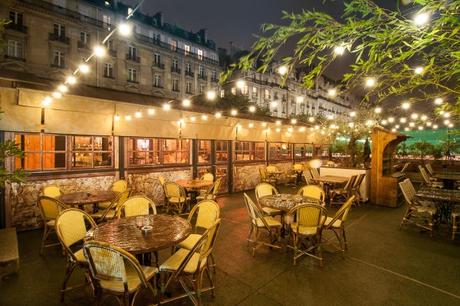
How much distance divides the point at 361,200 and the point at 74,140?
341 inches

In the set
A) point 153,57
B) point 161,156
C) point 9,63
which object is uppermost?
point 153,57

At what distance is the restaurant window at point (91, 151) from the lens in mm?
6020

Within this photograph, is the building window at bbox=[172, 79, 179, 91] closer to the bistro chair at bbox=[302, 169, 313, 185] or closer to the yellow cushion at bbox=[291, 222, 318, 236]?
the bistro chair at bbox=[302, 169, 313, 185]

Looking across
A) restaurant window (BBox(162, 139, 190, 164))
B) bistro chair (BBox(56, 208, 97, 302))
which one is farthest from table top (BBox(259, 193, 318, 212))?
restaurant window (BBox(162, 139, 190, 164))

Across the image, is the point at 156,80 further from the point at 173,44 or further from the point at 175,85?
the point at 173,44

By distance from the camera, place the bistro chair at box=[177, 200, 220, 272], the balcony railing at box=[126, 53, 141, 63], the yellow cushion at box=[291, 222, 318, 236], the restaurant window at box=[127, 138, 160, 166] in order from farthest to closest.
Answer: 1. the balcony railing at box=[126, 53, 141, 63]
2. the restaurant window at box=[127, 138, 160, 166]
3. the yellow cushion at box=[291, 222, 318, 236]
4. the bistro chair at box=[177, 200, 220, 272]

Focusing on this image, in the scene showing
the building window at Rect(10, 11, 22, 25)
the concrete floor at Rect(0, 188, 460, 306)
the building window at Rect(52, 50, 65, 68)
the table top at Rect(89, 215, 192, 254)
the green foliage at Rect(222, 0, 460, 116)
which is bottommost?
the concrete floor at Rect(0, 188, 460, 306)

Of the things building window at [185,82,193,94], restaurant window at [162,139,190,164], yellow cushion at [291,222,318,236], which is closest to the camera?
yellow cushion at [291,222,318,236]

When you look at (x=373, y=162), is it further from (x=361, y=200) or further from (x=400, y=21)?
(x=400, y=21)

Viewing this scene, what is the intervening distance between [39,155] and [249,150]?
715 centimetres

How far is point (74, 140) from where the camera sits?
6.00 meters

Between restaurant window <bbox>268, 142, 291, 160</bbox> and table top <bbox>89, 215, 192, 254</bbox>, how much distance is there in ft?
28.4

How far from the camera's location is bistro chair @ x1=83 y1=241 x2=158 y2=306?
2170 millimetres

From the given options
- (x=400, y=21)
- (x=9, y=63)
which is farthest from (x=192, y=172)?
(x=9, y=63)
